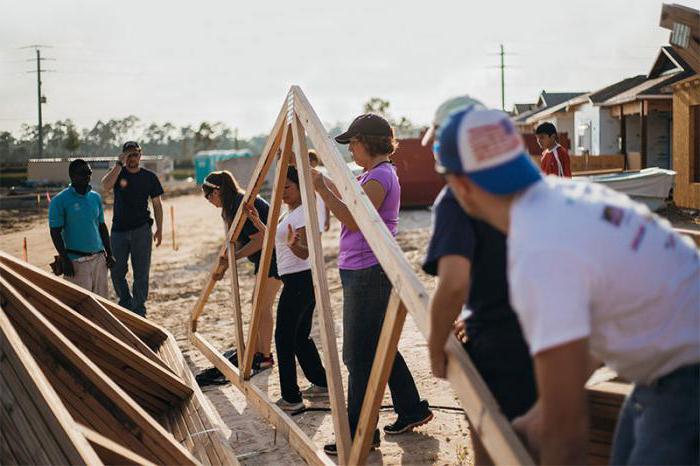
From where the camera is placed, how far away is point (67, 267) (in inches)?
278

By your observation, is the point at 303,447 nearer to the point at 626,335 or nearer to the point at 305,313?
the point at 305,313

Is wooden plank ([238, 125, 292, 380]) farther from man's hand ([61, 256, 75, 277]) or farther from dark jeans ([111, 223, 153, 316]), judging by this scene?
dark jeans ([111, 223, 153, 316])

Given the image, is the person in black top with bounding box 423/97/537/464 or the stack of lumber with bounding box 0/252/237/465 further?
the stack of lumber with bounding box 0/252/237/465

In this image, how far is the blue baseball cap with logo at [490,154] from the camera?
179 cm

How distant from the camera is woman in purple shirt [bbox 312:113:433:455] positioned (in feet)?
13.9

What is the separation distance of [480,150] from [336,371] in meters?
2.23

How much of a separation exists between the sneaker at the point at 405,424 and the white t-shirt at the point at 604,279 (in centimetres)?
296

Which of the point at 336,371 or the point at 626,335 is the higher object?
the point at 626,335

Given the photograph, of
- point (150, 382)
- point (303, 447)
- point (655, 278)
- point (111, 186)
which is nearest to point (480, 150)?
point (655, 278)

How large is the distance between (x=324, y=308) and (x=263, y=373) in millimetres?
2828

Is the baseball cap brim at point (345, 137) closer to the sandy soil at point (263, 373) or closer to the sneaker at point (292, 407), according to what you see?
the sandy soil at point (263, 373)

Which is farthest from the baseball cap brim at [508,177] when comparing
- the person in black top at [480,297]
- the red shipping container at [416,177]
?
the red shipping container at [416,177]

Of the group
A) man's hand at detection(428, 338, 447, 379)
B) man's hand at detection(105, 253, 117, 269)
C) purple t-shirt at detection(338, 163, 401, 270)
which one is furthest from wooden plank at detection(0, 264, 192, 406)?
man's hand at detection(105, 253, 117, 269)

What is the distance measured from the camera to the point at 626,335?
1.78m
